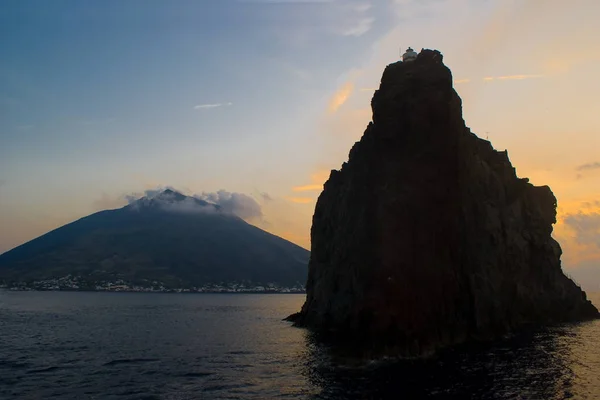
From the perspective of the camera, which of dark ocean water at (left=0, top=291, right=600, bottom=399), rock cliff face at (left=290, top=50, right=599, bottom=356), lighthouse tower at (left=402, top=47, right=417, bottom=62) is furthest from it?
lighthouse tower at (left=402, top=47, right=417, bottom=62)

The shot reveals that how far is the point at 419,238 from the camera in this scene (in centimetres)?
6475

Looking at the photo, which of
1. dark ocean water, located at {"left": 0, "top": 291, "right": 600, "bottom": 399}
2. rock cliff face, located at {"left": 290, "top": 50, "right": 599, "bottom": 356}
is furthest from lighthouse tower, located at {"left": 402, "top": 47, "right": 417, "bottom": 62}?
dark ocean water, located at {"left": 0, "top": 291, "right": 600, "bottom": 399}

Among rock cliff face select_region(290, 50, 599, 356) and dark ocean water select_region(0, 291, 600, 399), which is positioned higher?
rock cliff face select_region(290, 50, 599, 356)

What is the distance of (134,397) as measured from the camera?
40.1 metres

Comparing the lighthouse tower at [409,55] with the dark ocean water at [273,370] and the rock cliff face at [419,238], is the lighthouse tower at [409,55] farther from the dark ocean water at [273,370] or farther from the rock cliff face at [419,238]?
the dark ocean water at [273,370]

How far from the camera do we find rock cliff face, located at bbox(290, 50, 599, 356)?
198ft

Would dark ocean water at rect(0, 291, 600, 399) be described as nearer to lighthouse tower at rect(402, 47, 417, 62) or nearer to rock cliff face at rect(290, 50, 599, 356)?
rock cliff face at rect(290, 50, 599, 356)

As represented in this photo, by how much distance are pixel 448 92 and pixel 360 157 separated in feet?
57.0

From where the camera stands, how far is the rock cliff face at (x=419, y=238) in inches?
2379

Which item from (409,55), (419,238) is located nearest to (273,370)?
(419,238)

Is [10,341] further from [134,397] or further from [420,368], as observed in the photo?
[420,368]

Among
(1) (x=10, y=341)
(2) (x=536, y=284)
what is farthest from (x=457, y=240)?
(1) (x=10, y=341)

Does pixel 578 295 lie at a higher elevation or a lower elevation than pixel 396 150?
lower

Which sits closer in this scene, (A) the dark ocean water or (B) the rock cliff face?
(A) the dark ocean water
